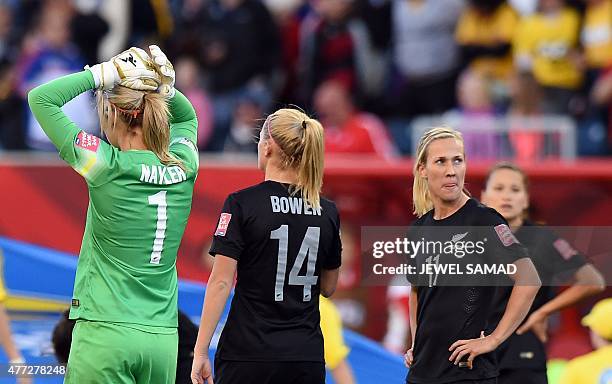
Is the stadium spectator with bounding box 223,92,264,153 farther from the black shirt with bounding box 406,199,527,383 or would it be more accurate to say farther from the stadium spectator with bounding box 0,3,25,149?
the black shirt with bounding box 406,199,527,383

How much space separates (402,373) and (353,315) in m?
1.64

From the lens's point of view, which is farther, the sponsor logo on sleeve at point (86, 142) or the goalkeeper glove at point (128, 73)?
the goalkeeper glove at point (128, 73)

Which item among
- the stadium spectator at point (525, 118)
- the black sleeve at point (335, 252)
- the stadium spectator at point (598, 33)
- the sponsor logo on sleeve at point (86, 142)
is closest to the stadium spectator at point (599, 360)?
the black sleeve at point (335, 252)

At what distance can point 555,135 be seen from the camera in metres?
11.0

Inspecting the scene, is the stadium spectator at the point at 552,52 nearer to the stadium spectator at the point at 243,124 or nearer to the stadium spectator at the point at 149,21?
the stadium spectator at the point at 243,124

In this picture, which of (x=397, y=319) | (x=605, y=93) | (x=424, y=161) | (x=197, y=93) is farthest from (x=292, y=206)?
(x=197, y=93)

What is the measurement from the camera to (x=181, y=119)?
18.4ft

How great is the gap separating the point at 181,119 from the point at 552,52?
267 inches

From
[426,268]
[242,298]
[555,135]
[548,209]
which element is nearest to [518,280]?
[426,268]

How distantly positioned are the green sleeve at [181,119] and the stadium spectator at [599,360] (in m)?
2.66

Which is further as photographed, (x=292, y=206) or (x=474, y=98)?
(x=474, y=98)

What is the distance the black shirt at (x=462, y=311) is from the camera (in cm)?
547

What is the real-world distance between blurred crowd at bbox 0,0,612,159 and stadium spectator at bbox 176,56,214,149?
0.04 feet

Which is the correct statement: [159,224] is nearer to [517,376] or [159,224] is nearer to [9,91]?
[517,376]
